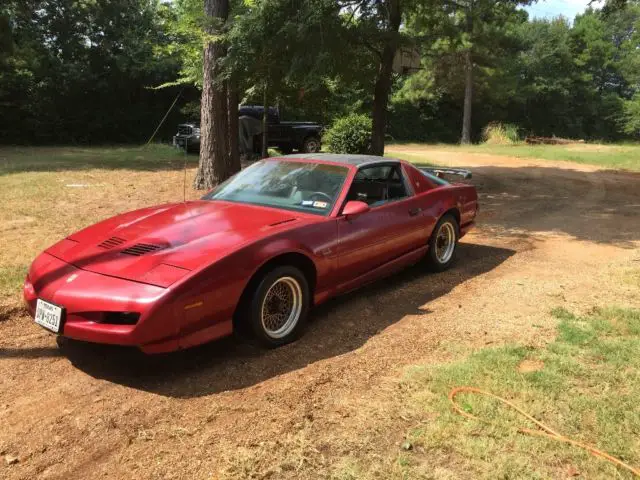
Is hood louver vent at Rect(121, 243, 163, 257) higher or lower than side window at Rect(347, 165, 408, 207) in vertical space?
lower

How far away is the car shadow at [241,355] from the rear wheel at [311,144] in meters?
13.6

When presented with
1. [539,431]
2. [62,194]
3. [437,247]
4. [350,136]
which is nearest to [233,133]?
[62,194]

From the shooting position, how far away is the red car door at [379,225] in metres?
4.68

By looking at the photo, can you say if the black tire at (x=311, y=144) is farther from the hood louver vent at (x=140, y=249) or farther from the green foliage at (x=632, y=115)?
the green foliage at (x=632, y=115)

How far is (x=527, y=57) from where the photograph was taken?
40.9 metres

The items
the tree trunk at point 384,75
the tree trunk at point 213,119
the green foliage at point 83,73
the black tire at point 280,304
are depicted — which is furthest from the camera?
the green foliage at point 83,73

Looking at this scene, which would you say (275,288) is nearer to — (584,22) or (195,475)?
(195,475)

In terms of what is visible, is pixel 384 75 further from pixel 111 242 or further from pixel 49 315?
pixel 49 315

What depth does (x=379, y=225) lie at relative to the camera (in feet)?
16.5

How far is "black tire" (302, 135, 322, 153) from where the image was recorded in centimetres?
1848

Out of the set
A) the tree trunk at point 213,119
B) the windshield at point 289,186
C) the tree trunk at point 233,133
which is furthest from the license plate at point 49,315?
the tree trunk at point 233,133

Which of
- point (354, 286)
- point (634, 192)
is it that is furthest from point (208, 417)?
point (634, 192)

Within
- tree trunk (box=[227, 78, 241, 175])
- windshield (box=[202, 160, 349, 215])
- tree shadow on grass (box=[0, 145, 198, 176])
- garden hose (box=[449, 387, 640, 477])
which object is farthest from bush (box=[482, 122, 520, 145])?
garden hose (box=[449, 387, 640, 477])

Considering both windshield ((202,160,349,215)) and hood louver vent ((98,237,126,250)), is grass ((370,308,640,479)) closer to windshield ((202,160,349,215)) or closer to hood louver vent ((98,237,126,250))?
windshield ((202,160,349,215))
